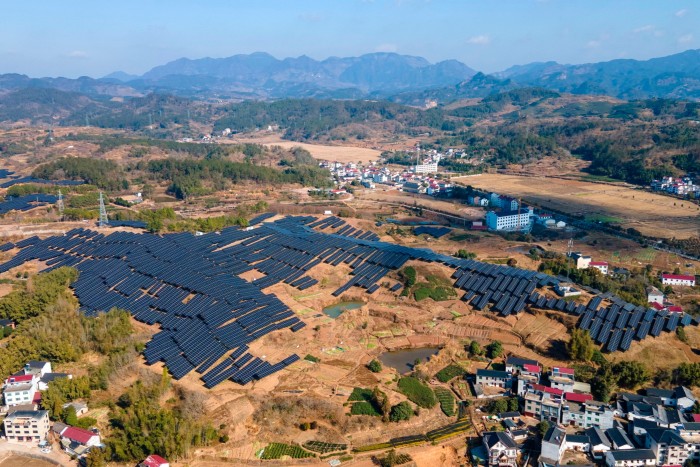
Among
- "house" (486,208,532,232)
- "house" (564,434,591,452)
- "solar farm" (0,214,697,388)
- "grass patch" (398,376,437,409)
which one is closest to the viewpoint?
"house" (564,434,591,452)

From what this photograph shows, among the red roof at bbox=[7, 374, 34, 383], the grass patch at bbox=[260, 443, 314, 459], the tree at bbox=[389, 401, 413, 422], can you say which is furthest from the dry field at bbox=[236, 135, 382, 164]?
the grass patch at bbox=[260, 443, 314, 459]

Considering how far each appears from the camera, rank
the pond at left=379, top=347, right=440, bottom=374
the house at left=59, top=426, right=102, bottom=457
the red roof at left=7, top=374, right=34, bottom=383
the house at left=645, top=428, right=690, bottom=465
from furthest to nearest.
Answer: the pond at left=379, top=347, right=440, bottom=374, the red roof at left=7, top=374, right=34, bottom=383, the house at left=59, top=426, right=102, bottom=457, the house at left=645, top=428, right=690, bottom=465

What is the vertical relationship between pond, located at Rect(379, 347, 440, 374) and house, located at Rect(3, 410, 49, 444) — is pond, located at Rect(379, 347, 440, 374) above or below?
below

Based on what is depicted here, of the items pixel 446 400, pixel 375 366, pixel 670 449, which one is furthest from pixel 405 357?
pixel 670 449

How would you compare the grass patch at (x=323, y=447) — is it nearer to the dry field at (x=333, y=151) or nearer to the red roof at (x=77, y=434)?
the red roof at (x=77, y=434)

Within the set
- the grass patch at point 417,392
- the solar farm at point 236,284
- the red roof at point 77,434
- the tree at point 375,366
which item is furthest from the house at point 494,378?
the red roof at point 77,434

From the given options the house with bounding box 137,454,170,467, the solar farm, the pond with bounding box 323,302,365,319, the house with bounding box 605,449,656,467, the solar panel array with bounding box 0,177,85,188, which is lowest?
the house with bounding box 137,454,170,467

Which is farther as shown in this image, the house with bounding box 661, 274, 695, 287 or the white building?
the white building

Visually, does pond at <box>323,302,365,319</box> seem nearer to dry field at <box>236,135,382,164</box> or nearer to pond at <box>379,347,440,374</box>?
pond at <box>379,347,440,374</box>
